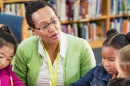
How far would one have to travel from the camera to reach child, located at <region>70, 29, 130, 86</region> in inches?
57.1

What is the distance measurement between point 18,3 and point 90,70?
102 inches

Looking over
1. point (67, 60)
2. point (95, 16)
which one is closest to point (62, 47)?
point (67, 60)

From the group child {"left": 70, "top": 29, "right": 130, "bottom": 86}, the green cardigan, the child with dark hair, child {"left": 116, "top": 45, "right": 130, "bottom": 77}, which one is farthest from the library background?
the child with dark hair

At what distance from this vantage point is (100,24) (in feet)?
15.3

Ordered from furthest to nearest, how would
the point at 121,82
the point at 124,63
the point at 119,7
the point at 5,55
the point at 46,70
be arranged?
the point at 119,7
the point at 46,70
the point at 5,55
the point at 124,63
the point at 121,82

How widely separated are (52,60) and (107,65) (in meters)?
0.44

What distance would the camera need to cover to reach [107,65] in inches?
56.9

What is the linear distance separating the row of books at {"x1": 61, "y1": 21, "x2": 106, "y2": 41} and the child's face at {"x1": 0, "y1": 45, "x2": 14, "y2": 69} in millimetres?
2762

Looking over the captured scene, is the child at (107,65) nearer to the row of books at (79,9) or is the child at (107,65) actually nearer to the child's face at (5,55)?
the child's face at (5,55)

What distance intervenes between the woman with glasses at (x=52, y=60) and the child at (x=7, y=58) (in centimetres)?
14

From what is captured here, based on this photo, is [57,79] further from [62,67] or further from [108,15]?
[108,15]

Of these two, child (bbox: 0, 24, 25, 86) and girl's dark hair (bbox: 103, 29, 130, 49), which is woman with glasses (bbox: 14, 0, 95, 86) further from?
girl's dark hair (bbox: 103, 29, 130, 49)

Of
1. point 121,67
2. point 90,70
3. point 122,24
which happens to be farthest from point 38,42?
point 122,24

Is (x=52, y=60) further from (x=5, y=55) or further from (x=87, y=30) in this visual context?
(x=87, y=30)
